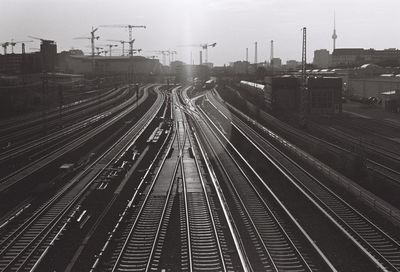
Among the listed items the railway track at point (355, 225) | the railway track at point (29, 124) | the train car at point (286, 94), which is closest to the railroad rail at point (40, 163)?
the railway track at point (29, 124)

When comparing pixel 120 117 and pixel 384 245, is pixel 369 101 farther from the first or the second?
pixel 384 245

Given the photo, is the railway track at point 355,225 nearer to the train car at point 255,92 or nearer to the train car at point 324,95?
the train car at point 324,95

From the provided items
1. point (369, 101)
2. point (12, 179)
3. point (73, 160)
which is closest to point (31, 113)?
point (73, 160)

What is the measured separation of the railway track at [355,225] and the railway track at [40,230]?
8038 mm

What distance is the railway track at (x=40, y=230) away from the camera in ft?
40.8

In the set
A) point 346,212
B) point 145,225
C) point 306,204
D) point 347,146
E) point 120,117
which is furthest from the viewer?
point 120,117

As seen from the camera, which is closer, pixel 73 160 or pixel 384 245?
pixel 384 245

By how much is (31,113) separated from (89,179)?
3509 cm

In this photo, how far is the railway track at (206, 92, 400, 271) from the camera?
40.7 feet

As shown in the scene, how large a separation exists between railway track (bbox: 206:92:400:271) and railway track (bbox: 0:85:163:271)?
8038mm

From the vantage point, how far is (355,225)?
593 inches

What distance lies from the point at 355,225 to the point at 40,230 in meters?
9.15

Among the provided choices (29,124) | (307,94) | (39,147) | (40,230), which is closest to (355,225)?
(40,230)

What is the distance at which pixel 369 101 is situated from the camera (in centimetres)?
6431
